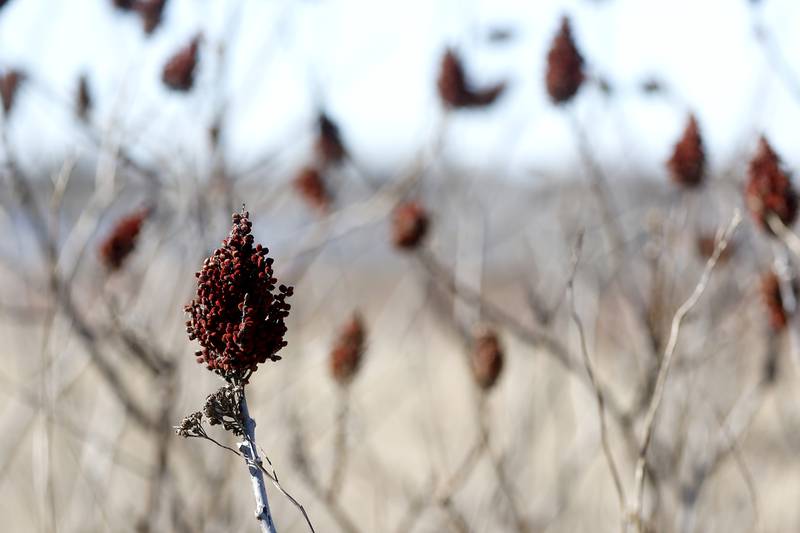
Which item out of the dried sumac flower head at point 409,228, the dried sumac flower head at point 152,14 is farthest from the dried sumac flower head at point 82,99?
the dried sumac flower head at point 409,228

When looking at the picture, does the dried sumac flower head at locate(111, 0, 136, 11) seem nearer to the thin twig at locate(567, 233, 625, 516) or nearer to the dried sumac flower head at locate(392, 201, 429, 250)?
the dried sumac flower head at locate(392, 201, 429, 250)

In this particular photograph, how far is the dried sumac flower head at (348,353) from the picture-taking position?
2438 millimetres

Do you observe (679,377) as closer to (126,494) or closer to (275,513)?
(275,513)

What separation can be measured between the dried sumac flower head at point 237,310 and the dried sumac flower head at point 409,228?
1802 millimetres

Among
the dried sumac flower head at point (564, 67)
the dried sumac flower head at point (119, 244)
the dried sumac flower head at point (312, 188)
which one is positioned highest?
the dried sumac flower head at point (312, 188)

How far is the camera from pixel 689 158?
2428 millimetres

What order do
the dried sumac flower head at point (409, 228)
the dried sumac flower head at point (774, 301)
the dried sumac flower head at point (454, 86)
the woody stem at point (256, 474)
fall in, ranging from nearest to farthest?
the woody stem at point (256, 474) → the dried sumac flower head at point (774, 301) → the dried sumac flower head at point (409, 228) → the dried sumac flower head at point (454, 86)

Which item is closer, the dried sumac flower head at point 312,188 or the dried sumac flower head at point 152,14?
the dried sumac flower head at point 152,14

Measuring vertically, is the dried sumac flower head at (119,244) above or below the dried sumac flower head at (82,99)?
below

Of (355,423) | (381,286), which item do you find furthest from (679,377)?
(381,286)

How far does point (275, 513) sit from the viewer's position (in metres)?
3.70

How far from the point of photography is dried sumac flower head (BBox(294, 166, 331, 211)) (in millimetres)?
3768

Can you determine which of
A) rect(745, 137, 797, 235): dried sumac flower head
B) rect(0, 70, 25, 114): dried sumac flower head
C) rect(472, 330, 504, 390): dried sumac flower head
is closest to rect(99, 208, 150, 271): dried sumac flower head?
rect(0, 70, 25, 114): dried sumac flower head

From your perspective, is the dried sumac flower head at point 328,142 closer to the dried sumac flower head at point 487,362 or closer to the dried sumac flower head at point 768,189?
the dried sumac flower head at point 487,362
